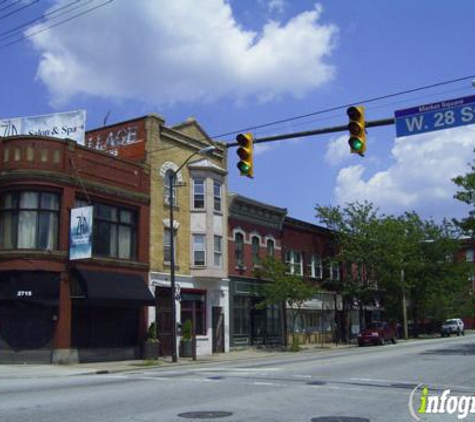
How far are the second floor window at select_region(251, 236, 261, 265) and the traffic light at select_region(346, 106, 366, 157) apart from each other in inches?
1049

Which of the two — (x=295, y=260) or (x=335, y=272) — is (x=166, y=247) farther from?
(x=335, y=272)

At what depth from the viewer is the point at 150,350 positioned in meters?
28.7

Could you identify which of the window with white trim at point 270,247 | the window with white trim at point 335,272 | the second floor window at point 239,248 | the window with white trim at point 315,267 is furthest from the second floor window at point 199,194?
the window with white trim at point 335,272

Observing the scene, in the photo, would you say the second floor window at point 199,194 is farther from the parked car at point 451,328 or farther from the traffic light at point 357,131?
the parked car at point 451,328

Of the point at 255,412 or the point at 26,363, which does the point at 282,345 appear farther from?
the point at 255,412

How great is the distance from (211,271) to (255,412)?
24.0m

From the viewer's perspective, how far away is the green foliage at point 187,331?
104ft

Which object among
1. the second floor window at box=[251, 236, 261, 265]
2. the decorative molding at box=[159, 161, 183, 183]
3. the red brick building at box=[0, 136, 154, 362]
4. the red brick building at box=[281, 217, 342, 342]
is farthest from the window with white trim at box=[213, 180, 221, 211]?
the red brick building at box=[281, 217, 342, 342]

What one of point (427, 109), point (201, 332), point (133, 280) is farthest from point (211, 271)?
point (427, 109)

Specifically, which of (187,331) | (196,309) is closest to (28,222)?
(187,331)

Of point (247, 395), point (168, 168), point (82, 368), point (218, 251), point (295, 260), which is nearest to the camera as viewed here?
point (247, 395)

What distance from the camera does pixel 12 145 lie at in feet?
88.4

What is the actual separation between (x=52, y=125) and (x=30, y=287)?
989 centimetres

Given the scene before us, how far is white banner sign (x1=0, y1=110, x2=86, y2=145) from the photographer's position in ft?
103
